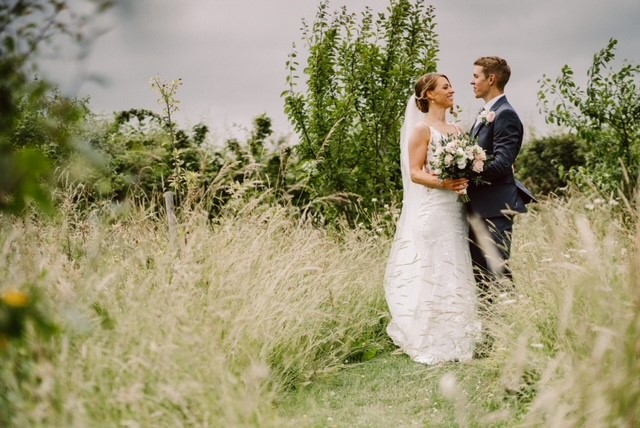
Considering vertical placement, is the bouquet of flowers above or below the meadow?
above

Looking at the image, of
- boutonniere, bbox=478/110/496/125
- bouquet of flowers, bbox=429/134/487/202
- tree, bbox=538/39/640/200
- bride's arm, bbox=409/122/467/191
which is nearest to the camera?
bouquet of flowers, bbox=429/134/487/202

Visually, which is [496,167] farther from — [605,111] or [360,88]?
[605,111]

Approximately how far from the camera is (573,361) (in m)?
3.41

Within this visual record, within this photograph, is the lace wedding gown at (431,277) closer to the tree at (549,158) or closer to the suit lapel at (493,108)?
the suit lapel at (493,108)

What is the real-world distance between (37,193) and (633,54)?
7.95m

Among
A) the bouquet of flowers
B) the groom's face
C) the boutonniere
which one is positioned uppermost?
the groom's face

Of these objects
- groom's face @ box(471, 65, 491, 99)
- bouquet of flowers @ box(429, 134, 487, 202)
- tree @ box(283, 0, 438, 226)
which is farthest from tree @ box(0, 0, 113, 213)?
tree @ box(283, 0, 438, 226)

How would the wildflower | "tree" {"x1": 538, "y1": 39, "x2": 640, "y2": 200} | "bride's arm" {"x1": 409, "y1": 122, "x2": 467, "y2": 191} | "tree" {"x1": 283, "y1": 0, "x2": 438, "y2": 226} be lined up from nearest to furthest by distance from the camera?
the wildflower → "bride's arm" {"x1": 409, "y1": 122, "x2": 467, "y2": 191} → "tree" {"x1": 538, "y1": 39, "x2": 640, "y2": 200} → "tree" {"x1": 283, "y1": 0, "x2": 438, "y2": 226}

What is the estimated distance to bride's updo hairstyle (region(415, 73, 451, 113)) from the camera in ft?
19.6

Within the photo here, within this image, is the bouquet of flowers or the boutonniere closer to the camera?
the bouquet of flowers

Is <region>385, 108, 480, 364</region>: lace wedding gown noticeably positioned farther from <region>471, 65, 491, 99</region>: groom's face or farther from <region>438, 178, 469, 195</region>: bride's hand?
<region>471, 65, 491, 99</region>: groom's face

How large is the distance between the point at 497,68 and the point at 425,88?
2.03ft

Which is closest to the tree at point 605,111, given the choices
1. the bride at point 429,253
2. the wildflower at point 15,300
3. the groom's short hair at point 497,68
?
the groom's short hair at point 497,68

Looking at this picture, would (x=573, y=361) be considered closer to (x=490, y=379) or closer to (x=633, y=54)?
(x=490, y=379)
